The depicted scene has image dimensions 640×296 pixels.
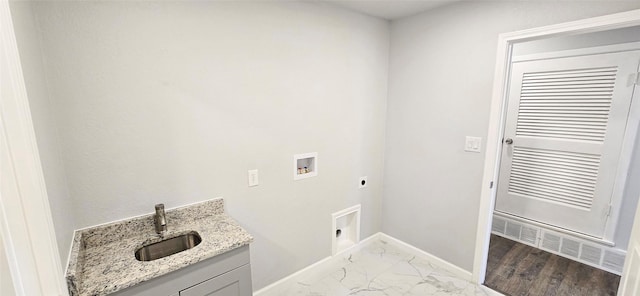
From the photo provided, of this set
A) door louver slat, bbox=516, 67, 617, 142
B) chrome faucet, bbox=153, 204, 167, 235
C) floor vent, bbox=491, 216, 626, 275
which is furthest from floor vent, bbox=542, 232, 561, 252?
chrome faucet, bbox=153, 204, 167, 235

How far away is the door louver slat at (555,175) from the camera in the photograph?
2492mm

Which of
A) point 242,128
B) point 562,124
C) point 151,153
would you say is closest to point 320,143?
point 242,128

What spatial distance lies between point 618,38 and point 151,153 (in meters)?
3.68

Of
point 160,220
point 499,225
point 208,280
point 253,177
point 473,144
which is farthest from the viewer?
point 499,225

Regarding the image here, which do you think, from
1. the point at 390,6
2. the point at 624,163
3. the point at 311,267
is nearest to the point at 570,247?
the point at 624,163

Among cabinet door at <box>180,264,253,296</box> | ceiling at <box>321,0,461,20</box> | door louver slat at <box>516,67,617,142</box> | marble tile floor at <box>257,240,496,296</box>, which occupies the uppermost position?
ceiling at <box>321,0,461,20</box>

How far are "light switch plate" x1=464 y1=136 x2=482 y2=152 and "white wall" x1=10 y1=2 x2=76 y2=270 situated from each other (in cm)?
249

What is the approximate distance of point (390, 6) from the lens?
2.18m

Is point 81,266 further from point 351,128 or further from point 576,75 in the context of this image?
point 576,75

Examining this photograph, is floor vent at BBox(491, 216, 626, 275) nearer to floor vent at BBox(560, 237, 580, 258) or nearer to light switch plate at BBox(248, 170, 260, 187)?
floor vent at BBox(560, 237, 580, 258)

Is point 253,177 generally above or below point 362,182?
above

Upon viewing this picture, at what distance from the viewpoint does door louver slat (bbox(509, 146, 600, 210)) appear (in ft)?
8.18

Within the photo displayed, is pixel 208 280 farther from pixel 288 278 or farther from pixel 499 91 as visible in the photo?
pixel 499 91

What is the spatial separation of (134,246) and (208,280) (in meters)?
0.42
